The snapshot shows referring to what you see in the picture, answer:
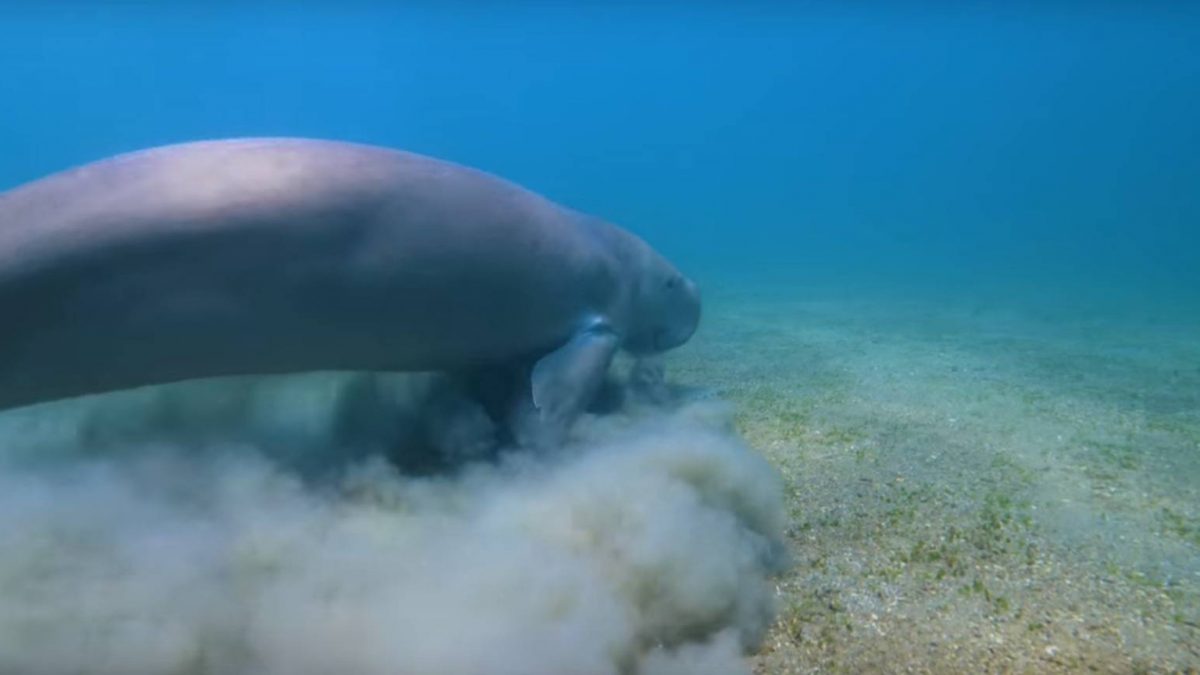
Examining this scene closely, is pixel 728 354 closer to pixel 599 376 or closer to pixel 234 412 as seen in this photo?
pixel 599 376

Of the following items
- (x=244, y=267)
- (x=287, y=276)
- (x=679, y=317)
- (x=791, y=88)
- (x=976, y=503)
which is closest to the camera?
(x=244, y=267)

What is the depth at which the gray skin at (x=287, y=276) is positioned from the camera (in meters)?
3.59

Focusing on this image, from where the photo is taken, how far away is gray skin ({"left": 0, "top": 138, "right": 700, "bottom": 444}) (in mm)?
3590

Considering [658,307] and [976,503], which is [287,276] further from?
[976,503]

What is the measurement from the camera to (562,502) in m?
3.84

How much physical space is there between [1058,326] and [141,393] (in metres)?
15.0

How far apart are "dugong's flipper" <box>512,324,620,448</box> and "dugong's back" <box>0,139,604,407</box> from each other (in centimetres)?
54

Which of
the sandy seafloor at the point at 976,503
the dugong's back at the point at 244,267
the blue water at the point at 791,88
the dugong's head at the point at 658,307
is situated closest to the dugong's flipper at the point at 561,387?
the dugong's back at the point at 244,267

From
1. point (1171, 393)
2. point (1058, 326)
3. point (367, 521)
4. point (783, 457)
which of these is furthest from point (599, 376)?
point (1058, 326)

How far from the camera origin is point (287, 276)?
3.98 metres

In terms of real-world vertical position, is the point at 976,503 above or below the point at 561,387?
below

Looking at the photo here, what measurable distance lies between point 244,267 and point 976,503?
14.6 ft

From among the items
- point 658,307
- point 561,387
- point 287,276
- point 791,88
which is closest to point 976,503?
point 561,387

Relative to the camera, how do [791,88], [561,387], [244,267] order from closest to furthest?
[244,267]
[561,387]
[791,88]
